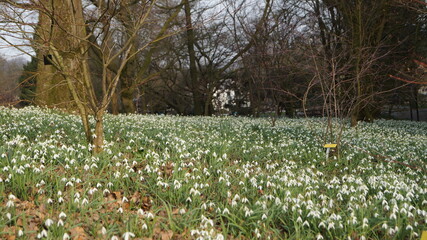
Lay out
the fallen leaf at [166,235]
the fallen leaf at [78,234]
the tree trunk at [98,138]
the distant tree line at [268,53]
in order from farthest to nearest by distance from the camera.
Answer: the distant tree line at [268,53], the tree trunk at [98,138], the fallen leaf at [166,235], the fallen leaf at [78,234]

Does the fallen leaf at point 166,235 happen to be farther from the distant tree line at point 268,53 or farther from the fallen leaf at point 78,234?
the distant tree line at point 268,53

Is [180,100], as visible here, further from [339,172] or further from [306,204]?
[306,204]

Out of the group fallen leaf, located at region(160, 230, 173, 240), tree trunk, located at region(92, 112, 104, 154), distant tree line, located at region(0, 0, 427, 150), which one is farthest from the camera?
distant tree line, located at region(0, 0, 427, 150)

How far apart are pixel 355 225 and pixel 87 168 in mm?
3179

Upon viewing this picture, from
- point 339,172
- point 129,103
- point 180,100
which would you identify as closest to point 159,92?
point 180,100

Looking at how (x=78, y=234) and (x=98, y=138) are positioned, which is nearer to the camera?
(x=78, y=234)

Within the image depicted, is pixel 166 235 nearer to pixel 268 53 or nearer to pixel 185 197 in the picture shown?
pixel 185 197

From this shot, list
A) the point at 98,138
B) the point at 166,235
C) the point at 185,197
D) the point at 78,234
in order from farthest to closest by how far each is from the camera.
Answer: the point at 98,138
the point at 185,197
the point at 166,235
the point at 78,234

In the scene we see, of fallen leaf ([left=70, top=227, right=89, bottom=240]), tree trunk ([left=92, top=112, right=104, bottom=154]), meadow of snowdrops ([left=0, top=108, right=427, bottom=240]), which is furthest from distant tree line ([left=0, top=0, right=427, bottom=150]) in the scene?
fallen leaf ([left=70, top=227, right=89, bottom=240])

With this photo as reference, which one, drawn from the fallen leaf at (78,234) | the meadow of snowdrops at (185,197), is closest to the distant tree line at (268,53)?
the meadow of snowdrops at (185,197)

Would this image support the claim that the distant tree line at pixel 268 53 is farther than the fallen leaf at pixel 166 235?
Yes

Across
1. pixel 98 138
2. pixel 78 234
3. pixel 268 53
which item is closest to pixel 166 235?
pixel 78 234

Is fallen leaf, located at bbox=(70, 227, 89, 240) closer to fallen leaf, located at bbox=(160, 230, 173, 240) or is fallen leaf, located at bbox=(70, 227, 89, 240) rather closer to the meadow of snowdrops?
the meadow of snowdrops

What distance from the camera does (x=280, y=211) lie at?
3508 millimetres
